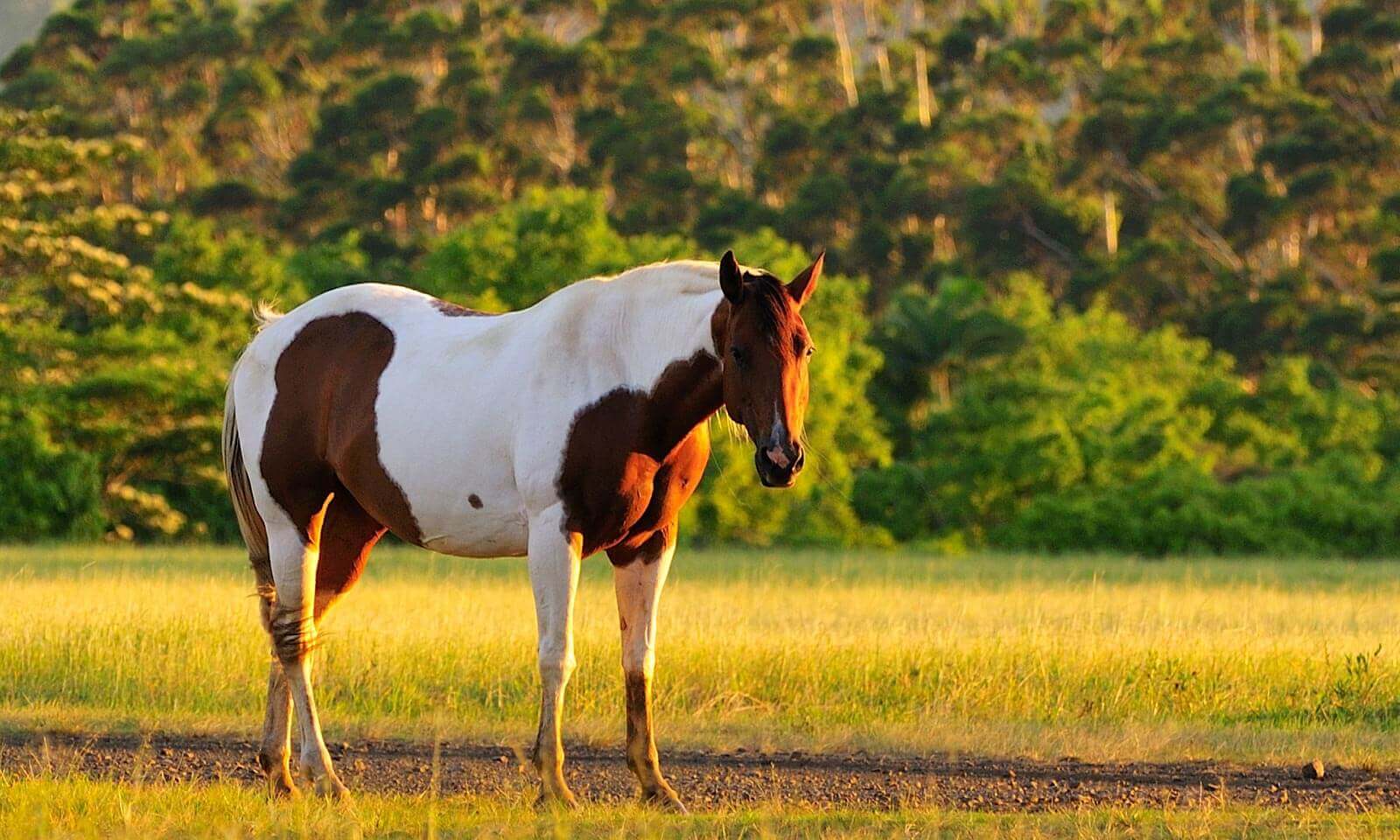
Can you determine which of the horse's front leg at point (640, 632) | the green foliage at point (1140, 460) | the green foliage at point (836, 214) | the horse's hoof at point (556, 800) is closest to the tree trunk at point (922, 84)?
the green foliage at point (836, 214)

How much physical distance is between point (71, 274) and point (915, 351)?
22395mm

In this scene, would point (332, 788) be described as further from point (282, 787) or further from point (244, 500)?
point (244, 500)

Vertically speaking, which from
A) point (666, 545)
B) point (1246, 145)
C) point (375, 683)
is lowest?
point (375, 683)

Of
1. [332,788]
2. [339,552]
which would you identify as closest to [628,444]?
[332,788]

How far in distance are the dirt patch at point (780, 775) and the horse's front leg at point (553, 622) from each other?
0.54 feet

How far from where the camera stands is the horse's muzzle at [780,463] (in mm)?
8125

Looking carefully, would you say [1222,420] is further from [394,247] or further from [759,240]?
[394,247]

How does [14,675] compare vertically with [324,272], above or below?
below

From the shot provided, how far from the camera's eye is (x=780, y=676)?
1384 cm

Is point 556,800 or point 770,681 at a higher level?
point 556,800

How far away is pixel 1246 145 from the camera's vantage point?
77.5 meters

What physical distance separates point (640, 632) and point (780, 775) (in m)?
1.47

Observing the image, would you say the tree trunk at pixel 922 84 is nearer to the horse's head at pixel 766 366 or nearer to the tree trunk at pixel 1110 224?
the tree trunk at pixel 1110 224

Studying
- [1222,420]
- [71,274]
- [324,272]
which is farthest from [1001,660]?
[324,272]
